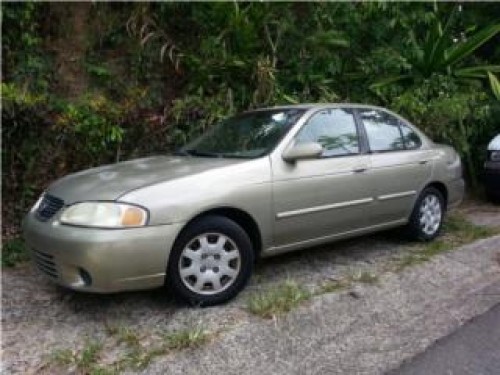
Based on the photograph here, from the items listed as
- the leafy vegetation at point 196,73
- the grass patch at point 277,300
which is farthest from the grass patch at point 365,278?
the leafy vegetation at point 196,73

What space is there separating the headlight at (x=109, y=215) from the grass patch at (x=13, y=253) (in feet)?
5.24

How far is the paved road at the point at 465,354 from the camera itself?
3.63 meters

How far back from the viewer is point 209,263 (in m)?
4.38

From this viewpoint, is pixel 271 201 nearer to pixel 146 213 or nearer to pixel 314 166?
pixel 314 166

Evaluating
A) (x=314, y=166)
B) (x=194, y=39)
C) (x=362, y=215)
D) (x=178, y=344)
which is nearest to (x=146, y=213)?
(x=178, y=344)

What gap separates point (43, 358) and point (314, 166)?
7.95 feet

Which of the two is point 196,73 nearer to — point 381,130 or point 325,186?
point 381,130

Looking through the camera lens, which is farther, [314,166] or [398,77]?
[398,77]

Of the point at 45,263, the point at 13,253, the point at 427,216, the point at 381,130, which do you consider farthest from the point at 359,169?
the point at 13,253

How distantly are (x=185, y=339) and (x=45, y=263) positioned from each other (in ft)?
3.74

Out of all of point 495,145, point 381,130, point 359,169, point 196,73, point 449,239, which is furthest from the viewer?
point 495,145

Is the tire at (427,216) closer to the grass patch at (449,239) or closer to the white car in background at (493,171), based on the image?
the grass patch at (449,239)

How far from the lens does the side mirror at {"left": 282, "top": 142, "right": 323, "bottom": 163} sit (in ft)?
15.8

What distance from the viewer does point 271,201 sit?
15.5ft
